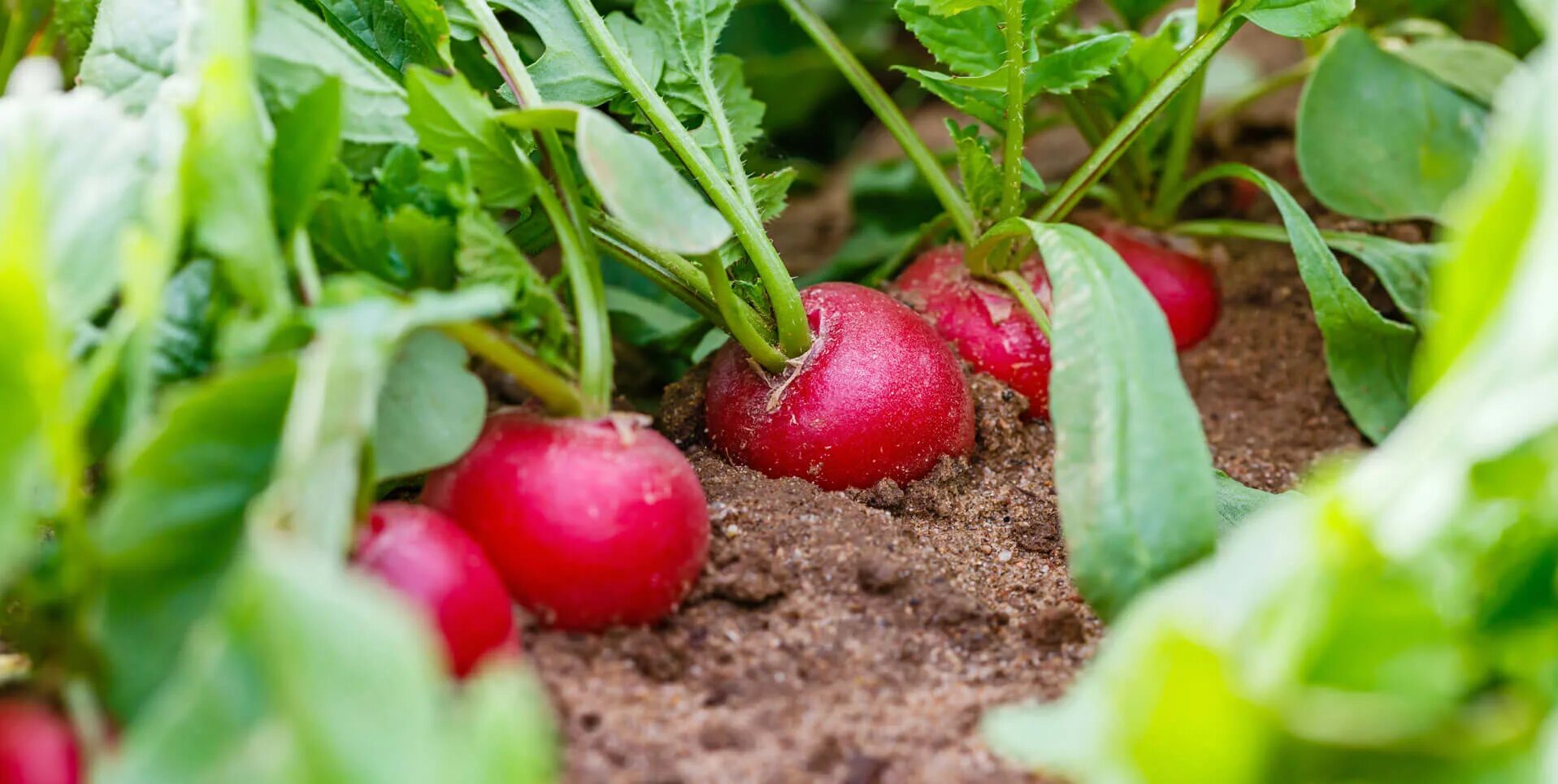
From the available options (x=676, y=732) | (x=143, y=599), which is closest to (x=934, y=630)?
(x=676, y=732)

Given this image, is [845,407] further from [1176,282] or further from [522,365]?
[1176,282]

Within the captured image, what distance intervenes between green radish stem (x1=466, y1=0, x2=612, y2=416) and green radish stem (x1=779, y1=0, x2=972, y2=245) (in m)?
0.37

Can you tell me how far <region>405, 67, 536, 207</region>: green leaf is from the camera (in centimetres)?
81

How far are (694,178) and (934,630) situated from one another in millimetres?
410

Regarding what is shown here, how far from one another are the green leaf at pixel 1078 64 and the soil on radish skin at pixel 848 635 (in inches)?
10.4

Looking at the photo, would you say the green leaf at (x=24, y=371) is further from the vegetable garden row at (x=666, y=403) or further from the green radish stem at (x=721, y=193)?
the green radish stem at (x=721, y=193)

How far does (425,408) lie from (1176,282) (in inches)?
32.1

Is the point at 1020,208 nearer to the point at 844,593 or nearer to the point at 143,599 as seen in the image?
the point at 844,593

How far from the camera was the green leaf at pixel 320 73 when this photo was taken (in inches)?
32.5

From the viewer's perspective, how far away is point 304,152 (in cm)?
76

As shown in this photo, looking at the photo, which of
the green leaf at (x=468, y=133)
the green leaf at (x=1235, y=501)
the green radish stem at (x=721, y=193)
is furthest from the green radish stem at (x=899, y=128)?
the green leaf at (x=468, y=133)

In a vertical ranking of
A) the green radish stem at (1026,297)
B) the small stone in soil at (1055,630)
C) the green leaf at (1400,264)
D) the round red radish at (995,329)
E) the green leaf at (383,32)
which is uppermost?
the green leaf at (383,32)

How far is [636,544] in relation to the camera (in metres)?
0.82

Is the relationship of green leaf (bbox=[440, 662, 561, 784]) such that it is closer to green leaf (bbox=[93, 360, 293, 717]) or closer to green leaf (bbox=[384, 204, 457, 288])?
green leaf (bbox=[93, 360, 293, 717])
